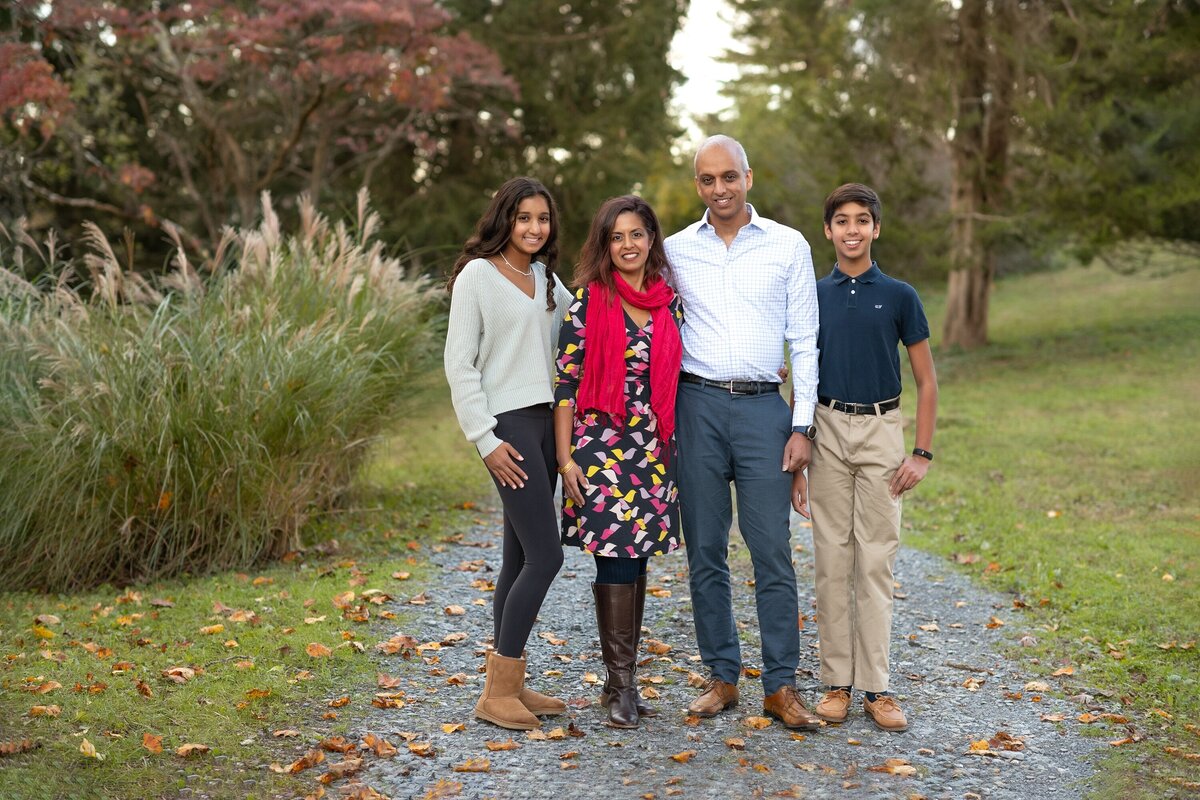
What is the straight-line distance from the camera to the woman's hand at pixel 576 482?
4.17 metres

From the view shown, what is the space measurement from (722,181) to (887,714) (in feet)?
6.53

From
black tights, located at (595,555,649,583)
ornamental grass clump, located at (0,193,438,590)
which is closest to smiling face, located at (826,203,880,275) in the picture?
black tights, located at (595,555,649,583)

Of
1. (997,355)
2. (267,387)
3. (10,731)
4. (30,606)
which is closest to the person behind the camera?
(10,731)

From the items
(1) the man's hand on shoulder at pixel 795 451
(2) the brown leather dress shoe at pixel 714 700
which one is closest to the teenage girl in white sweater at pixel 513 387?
(2) the brown leather dress shoe at pixel 714 700

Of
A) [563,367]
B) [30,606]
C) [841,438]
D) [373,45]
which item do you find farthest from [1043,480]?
[373,45]

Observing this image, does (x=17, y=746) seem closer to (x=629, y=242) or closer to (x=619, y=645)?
(x=619, y=645)

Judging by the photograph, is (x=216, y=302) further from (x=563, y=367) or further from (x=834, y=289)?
(x=834, y=289)

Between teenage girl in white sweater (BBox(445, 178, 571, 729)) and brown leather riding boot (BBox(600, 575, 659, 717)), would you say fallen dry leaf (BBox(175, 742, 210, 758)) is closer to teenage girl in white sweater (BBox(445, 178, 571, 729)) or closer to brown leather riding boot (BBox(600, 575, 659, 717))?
teenage girl in white sweater (BBox(445, 178, 571, 729))

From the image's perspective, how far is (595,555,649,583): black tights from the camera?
4.25 m

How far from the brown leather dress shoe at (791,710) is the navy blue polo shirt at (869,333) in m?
1.07

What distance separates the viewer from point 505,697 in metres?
4.36

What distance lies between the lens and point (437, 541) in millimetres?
7617

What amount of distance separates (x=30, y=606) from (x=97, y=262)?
6.74 ft

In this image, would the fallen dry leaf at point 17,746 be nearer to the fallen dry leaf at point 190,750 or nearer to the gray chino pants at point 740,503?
the fallen dry leaf at point 190,750
